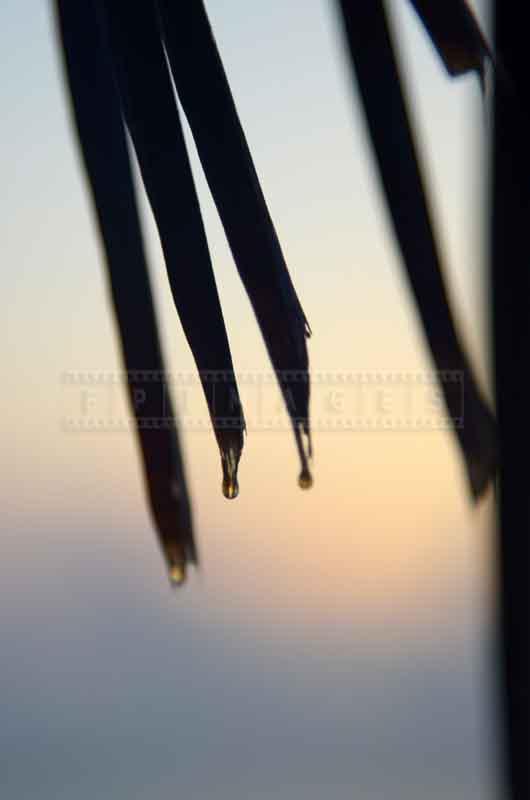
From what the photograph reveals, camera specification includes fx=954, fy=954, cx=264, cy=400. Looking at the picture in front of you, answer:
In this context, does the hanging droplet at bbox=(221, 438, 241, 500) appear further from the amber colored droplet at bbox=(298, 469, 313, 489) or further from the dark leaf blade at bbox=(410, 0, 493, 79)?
the dark leaf blade at bbox=(410, 0, 493, 79)

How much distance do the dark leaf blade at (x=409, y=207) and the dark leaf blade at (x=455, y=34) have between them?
3 centimetres

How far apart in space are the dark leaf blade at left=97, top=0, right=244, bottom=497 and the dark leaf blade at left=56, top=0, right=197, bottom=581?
2 centimetres

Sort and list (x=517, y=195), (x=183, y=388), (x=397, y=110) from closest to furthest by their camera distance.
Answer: (x=397, y=110) < (x=517, y=195) < (x=183, y=388)

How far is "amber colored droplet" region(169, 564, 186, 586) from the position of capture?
644mm

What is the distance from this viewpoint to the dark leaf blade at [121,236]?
63cm

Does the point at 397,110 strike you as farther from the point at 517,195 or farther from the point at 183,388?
the point at 183,388

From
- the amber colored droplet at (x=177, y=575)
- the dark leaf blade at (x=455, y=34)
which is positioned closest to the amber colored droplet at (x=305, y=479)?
the amber colored droplet at (x=177, y=575)

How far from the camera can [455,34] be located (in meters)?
0.59

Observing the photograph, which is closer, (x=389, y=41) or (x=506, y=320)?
(x=389, y=41)

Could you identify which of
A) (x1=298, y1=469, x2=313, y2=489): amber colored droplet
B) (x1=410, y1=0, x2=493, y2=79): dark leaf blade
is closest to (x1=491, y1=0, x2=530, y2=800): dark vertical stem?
(x1=410, y1=0, x2=493, y2=79): dark leaf blade

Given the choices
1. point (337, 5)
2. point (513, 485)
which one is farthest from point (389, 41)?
point (513, 485)

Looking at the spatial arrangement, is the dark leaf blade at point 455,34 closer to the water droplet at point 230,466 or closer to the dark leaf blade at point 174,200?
the dark leaf blade at point 174,200

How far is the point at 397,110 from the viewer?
0.58 meters

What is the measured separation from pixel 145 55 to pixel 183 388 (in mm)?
321
